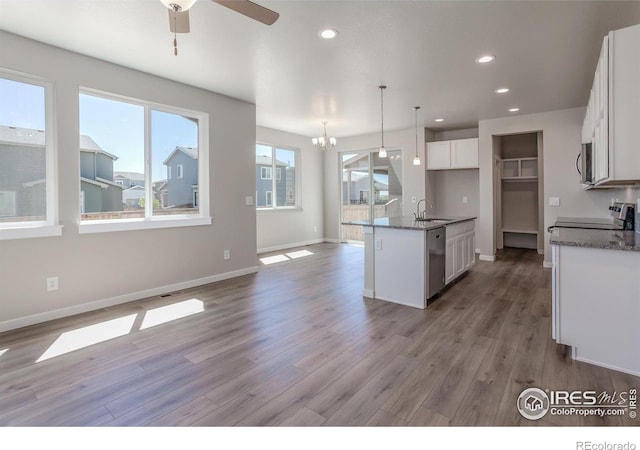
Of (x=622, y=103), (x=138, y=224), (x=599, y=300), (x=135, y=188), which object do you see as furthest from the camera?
(x=135, y=188)

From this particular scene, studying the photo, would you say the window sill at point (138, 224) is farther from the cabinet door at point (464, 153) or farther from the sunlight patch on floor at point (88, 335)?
the cabinet door at point (464, 153)

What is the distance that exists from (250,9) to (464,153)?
5.91 metres

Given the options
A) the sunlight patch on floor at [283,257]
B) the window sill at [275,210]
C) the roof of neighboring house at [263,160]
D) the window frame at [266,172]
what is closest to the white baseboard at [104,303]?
the sunlight patch on floor at [283,257]

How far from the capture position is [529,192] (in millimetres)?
7742

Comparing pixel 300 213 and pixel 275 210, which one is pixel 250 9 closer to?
pixel 275 210

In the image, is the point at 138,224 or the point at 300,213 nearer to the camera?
the point at 138,224

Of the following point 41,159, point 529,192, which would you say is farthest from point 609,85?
point 529,192

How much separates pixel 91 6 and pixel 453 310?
171 inches

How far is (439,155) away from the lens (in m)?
7.25

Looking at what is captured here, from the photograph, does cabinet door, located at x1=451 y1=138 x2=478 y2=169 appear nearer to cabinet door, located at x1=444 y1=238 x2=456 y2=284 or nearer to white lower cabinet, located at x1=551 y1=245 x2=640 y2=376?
cabinet door, located at x1=444 y1=238 x2=456 y2=284

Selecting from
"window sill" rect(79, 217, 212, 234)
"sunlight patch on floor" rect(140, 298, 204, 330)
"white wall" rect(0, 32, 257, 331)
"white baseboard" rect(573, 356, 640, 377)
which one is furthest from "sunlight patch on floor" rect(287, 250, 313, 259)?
"white baseboard" rect(573, 356, 640, 377)

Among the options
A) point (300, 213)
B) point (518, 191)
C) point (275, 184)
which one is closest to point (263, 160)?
point (275, 184)

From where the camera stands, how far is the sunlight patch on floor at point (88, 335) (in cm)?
276

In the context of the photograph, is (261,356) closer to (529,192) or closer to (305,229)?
(305,229)
